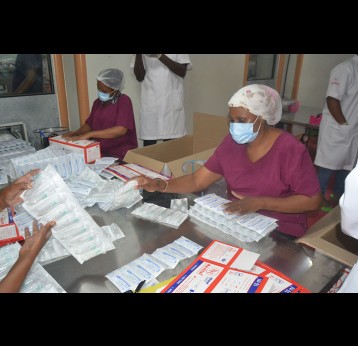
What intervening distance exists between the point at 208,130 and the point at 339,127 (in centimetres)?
143

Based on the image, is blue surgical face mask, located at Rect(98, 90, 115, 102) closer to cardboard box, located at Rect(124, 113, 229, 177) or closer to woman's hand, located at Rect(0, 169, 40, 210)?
cardboard box, located at Rect(124, 113, 229, 177)

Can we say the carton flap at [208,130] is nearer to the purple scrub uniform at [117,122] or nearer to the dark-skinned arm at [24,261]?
the purple scrub uniform at [117,122]

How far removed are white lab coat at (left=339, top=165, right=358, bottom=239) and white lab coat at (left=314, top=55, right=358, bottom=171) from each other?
241cm

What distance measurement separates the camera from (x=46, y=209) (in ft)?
3.81

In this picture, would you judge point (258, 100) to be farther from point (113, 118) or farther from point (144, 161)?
point (113, 118)

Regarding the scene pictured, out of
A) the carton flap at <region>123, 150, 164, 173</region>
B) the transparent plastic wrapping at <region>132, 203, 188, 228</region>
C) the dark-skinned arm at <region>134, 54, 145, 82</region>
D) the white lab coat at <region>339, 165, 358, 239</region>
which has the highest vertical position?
the dark-skinned arm at <region>134, 54, 145, 82</region>

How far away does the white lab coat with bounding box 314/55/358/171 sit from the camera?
2.86 meters

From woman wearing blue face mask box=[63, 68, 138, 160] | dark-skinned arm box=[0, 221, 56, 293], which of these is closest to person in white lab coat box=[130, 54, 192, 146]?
woman wearing blue face mask box=[63, 68, 138, 160]

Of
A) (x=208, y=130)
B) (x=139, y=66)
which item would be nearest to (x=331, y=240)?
(x=208, y=130)

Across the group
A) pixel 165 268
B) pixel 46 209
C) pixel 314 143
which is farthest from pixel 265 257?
pixel 314 143

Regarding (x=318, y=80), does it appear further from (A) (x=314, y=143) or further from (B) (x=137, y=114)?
(B) (x=137, y=114)

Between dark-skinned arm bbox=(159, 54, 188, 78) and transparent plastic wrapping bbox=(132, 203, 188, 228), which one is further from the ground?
dark-skinned arm bbox=(159, 54, 188, 78)

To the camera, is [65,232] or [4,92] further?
[4,92]

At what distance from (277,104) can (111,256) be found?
1013 mm
